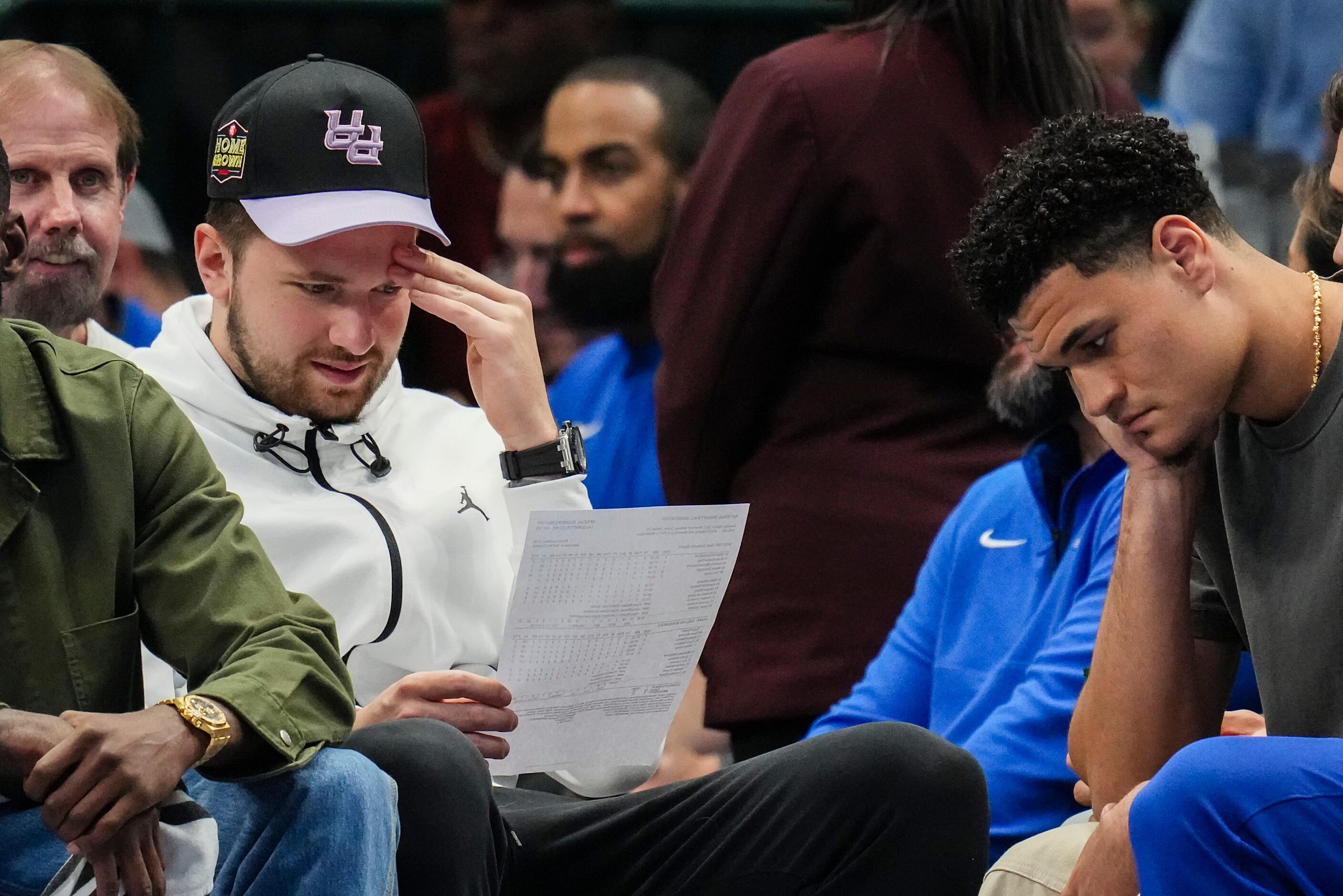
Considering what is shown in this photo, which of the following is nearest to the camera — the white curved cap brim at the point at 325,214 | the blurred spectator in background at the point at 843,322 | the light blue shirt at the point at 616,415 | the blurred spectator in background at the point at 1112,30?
the white curved cap brim at the point at 325,214

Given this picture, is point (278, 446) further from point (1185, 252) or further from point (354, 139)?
point (1185, 252)

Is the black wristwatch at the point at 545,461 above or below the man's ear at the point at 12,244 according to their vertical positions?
below

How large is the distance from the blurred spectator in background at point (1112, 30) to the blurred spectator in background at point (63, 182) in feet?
9.30

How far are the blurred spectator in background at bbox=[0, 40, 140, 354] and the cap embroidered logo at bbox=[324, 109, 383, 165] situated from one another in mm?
613

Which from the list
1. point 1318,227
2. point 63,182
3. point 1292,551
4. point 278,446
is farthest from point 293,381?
point 1318,227

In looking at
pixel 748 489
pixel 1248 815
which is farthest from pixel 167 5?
pixel 1248 815

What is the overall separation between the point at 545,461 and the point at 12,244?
879 mm

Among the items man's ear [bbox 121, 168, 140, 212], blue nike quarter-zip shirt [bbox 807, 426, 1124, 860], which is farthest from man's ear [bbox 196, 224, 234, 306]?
blue nike quarter-zip shirt [bbox 807, 426, 1124, 860]

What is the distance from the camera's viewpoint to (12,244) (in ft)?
7.98

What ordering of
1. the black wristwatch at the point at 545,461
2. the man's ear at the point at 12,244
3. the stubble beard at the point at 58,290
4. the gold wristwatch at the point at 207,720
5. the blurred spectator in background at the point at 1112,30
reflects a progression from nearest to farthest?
the gold wristwatch at the point at 207,720 < the man's ear at the point at 12,244 < the black wristwatch at the point at 545,461 < the stubble beard at the point at 58,290 < the blurred spectator in background at the point at 1112,30

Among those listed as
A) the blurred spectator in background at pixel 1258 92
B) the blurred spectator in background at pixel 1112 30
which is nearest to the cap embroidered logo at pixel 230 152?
the blurred spectator in background at pixel 1258 92

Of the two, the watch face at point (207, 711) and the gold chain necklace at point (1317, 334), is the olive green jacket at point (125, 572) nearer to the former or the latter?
the watch face at point (207, 711)

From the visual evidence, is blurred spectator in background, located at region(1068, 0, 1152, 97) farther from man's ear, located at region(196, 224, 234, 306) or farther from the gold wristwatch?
the gold wristwatch

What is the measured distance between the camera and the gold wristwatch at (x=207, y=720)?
214 cm
